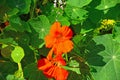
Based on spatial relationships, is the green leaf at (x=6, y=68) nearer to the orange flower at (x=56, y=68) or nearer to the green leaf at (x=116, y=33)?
the orange flower at (x=56, y=68)

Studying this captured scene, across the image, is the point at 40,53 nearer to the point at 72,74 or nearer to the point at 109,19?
the point at 72,74

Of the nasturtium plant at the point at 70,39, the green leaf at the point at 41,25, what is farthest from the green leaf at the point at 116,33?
the green leaf at the point at 41,25

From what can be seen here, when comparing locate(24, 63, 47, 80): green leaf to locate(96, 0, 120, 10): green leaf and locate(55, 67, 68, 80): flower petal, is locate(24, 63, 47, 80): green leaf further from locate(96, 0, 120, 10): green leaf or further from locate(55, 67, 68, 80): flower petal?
locate(96, 0, 120, 10): green leaf

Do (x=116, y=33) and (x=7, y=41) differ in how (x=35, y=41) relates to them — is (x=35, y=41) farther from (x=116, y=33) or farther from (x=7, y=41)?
(x=116, y=33)

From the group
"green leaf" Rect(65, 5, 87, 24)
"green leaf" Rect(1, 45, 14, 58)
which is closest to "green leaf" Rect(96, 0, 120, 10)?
"green leaf" Rect(65, 5, 87, 24)

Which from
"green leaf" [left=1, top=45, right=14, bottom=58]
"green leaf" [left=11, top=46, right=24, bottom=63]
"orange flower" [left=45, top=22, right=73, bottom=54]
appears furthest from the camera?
"green leaf" [left=1, top=45, right=14, bottom=58]

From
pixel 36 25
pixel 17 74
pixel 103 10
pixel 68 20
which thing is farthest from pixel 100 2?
pixel 17 74
